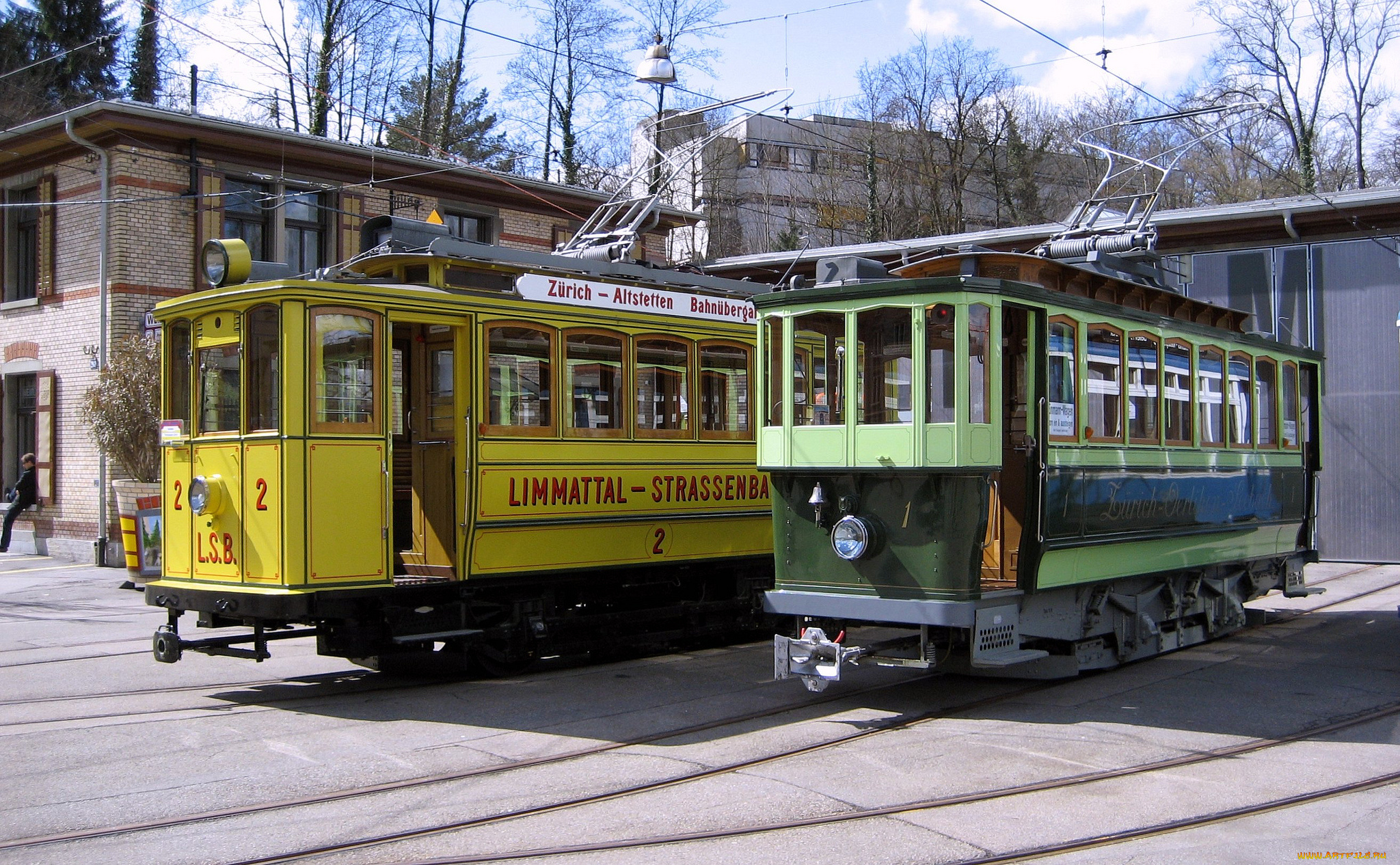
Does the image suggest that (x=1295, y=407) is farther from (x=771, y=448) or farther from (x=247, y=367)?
(x=247, y=367)

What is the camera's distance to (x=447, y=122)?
111 feet

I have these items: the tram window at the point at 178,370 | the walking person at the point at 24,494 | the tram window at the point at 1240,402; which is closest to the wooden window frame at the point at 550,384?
the tram window at the point at 178,370

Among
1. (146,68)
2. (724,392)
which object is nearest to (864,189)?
(146,68)

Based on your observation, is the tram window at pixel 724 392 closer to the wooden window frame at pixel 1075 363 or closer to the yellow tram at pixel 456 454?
the yellow tram at pixel 456 454

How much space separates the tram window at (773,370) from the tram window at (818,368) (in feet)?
0.44

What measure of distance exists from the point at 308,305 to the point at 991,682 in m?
6.01

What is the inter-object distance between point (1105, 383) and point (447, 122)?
1075 inches

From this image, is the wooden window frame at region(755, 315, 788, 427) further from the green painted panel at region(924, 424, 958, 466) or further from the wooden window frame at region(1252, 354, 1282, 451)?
the wooden window frame at region(1252, 354, 1282, 451)

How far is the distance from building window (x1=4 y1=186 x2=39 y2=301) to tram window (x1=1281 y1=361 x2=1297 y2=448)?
61.4 feet

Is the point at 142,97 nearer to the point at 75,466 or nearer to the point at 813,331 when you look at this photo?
the point at 75,466

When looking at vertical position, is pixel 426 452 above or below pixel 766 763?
above

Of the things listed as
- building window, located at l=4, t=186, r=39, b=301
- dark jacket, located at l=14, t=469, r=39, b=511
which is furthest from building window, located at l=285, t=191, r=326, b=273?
dark jacket, located at l=14, t=469, r=39, b=511

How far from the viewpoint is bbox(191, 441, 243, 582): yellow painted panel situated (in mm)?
9195

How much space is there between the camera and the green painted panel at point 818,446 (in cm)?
877
